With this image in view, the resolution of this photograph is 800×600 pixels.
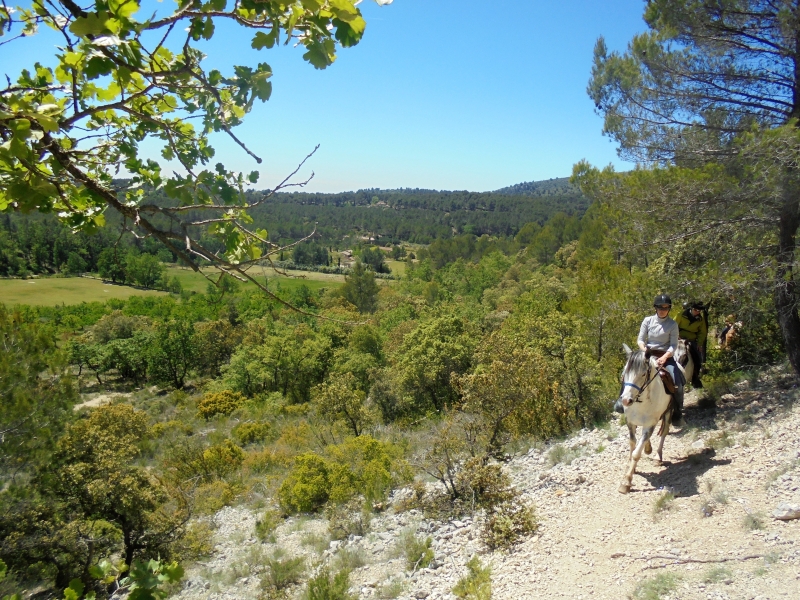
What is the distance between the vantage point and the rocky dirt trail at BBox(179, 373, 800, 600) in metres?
4.62

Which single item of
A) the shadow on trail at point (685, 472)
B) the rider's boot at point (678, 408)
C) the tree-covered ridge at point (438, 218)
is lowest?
the shadow on trail at point (685, 472)

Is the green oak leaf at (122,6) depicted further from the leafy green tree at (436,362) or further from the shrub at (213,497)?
the leafy green tree at (436,362)

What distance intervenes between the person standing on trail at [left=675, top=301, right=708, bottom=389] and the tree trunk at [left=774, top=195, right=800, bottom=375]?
43.4 inches

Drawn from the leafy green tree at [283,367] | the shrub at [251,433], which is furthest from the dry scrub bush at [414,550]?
the leafy green tree at [283,367]

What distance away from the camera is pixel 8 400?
9.41 metres

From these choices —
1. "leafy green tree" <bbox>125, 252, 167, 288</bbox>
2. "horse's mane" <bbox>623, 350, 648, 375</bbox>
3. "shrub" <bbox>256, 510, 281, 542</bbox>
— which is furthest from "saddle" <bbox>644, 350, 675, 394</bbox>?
"leafy green tree" <bbox>125, 252, 167, 288</bbox>

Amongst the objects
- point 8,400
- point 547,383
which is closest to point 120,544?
point 8,400

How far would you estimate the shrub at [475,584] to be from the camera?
17.5ft

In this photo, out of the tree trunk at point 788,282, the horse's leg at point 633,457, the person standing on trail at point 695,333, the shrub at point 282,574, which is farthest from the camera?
the person standing on trail at point 695,333

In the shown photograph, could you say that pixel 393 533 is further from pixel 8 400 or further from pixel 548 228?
pixel 548 228

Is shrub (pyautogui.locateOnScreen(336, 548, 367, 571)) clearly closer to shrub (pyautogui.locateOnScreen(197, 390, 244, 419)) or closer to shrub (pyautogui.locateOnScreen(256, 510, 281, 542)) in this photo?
shrub (pyautogui.locateOnScreen(256, 510, 281, 542))

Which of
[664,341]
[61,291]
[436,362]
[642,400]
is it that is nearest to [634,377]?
[642,400]

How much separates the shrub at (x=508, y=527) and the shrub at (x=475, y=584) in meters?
0.53

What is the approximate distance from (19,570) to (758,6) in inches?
644
